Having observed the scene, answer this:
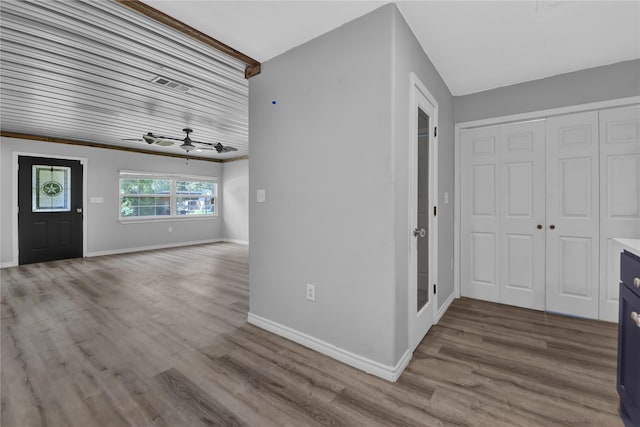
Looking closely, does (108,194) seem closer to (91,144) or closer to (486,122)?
(91,144)

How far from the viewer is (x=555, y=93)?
2865 millimetres

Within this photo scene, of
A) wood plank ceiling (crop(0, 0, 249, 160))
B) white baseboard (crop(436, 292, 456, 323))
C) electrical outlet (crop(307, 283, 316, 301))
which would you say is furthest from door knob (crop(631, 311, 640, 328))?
wood plank ceiling (crop(0, 0, 249, 160))

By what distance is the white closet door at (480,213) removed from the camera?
10.7ft

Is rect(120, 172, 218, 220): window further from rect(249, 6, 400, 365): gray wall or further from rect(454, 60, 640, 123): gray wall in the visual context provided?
rect(454, 60, 640, 123): gray wall

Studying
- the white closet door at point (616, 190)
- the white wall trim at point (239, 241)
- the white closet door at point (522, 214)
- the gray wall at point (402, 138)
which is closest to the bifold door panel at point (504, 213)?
the white closet door at point (522, 214)

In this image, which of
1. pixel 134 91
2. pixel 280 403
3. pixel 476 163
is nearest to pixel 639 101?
pixel 476 163

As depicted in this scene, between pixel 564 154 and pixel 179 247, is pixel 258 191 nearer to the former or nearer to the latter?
pixel 564 154

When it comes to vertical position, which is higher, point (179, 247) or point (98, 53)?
point (98, 53)

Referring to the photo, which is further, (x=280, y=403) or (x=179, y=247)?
(x=179, y=247)

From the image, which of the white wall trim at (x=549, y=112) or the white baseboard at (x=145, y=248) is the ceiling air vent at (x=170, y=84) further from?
the white baseboard at (x=145, y=248)

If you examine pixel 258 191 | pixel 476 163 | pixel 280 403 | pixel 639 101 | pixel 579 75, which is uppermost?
pixel 579 75

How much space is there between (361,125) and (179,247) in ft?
→ 23.2

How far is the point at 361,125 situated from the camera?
1.94 m

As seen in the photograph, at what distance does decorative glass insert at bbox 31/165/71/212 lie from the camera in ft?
18.1
